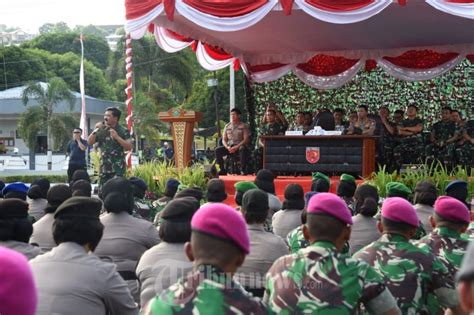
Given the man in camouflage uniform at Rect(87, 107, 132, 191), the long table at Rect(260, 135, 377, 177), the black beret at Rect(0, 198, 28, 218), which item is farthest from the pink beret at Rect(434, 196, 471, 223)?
the long table at Rect(260, 135, 377, 177)

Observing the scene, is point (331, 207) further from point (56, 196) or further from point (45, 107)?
point (45, 107)

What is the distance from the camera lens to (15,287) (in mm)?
1703

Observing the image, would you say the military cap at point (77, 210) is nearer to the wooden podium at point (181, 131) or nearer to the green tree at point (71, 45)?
the wooden podium at point (181, 131)

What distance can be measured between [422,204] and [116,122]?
180 inches

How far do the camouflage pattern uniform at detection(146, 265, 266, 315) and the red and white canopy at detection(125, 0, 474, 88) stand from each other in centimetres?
764

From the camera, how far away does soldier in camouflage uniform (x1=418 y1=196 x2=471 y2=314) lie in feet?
12.3

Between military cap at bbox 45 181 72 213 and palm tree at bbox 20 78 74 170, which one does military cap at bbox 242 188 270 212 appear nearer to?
military cap at bbox 45 181 72 213

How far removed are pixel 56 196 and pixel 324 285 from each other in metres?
3.06

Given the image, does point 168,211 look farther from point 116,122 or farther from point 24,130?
point 24,130

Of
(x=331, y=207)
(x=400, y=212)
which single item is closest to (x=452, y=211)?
(x=400, y=212)

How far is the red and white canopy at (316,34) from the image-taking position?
9609 mm

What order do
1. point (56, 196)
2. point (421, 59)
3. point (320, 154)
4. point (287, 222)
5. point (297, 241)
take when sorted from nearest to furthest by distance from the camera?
point (297, 241)
point (56, 196)
point (287, 222)
point (320, 154)
point (421, 59)

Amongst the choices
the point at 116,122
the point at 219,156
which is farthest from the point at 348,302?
the point at 219,156

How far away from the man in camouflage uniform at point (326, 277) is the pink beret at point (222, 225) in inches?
24.1
